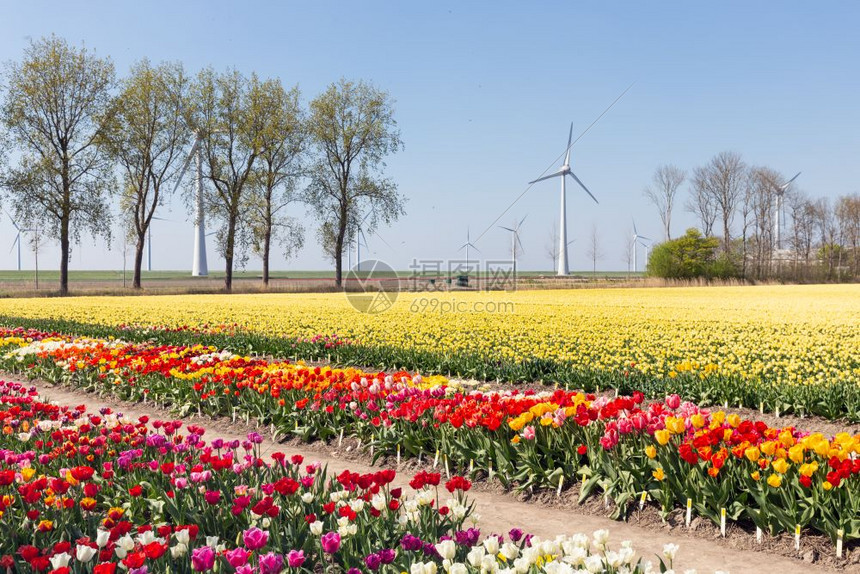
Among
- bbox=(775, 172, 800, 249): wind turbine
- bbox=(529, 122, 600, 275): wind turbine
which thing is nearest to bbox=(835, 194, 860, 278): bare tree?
bbox=(775, 172, 800, 249): wind turbine

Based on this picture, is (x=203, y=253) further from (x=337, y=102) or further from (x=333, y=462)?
(x=333, y=462)

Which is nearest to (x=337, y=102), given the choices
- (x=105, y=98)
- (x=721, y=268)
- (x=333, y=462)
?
(x=105, y=98)

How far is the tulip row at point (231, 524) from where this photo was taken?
10.6ft

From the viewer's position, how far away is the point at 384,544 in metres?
3.99

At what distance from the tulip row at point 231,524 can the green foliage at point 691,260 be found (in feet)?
218

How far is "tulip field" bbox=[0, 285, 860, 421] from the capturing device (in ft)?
30.1

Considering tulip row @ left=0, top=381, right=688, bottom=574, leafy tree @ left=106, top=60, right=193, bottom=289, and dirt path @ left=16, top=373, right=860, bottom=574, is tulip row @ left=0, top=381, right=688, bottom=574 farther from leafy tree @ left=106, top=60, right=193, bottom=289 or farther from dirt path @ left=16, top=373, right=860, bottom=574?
leafy tree @ left=106, top=60, right=193, bottom=289

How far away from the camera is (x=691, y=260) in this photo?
6656 centimetres

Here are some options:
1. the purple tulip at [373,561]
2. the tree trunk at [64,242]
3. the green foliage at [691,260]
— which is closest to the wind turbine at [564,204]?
the green foliage at [691,260]

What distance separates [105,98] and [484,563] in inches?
1892


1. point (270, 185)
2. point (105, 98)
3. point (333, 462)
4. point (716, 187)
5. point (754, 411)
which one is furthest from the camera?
point (716, 187)

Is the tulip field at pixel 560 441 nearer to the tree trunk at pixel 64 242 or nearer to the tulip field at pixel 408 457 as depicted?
the tulip field at pixel 408 457

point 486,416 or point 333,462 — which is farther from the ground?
point 486,416

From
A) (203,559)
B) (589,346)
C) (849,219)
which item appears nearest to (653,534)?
(203,559)
